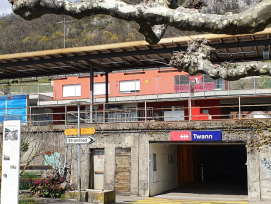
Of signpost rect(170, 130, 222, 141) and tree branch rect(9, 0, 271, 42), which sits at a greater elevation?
tree branch rect(9, 0, 271, 42)

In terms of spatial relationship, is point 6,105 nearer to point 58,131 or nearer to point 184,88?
point 58,131

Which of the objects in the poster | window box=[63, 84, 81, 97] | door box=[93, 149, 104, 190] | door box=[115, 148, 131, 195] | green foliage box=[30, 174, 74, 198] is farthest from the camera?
window box=[63, 84, 81, 97]

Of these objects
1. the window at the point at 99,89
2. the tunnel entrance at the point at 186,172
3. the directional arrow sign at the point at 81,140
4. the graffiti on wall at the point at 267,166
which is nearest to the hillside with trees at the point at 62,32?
the window at the point at 99,89

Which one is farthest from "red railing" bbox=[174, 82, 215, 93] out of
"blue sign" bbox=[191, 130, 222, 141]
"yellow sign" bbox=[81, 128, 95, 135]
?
"yellow sign" bbox=[81, 128, 95, 135]

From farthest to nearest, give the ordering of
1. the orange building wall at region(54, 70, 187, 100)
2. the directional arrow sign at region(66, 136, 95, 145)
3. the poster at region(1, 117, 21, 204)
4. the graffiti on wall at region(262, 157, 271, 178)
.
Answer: the orange building wall at region(54, 70, 187, 100) < the graffiti on wall at region(262, 157, 271, 178) < the directional arrow sign at region(66, 136, 95, 145) < the poster at region(1, 117, 21, 204)

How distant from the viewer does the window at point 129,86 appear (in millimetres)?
42656

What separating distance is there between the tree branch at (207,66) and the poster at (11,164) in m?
7.94

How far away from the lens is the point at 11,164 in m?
12.6

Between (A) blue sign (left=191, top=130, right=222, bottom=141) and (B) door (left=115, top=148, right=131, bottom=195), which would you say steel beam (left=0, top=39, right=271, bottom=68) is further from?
(B) door (left=115, top=148, right=131, bottom=195)

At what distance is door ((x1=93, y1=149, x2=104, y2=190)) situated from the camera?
68.8 ft

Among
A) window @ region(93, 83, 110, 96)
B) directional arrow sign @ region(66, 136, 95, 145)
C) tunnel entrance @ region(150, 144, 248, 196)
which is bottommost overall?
tunnel entrance @ region(150, 144, 248, 196)

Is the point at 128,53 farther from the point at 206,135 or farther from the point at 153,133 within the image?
the point at 206,135

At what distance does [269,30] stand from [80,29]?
98.7m

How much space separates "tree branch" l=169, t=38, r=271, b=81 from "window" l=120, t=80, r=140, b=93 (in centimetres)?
3645
